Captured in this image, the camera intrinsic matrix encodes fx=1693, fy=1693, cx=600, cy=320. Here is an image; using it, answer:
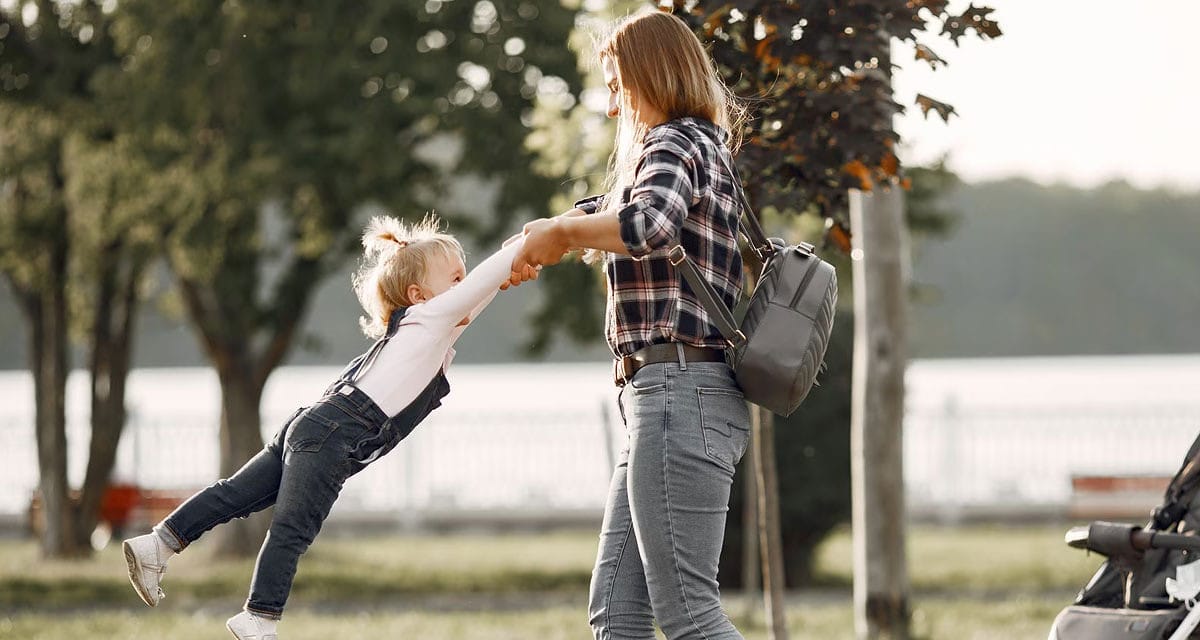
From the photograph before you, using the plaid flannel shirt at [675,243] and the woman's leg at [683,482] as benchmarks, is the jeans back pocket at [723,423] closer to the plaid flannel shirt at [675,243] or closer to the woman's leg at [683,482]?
the woman's leg at [683,482]

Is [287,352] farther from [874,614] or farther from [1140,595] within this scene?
[1140,595]

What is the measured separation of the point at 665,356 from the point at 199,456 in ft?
48.1

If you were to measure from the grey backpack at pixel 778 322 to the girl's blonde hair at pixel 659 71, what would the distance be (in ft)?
0.48

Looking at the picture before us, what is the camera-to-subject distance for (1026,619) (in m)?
8.68

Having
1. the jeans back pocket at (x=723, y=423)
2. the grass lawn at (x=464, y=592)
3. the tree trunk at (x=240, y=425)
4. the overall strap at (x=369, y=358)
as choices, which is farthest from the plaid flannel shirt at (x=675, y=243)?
the tree trunk at (x=240, y=425)

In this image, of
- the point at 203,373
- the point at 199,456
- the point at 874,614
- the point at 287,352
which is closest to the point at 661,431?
the point at 874,614

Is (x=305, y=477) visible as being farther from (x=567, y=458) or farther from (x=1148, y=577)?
(x=567, y=458)

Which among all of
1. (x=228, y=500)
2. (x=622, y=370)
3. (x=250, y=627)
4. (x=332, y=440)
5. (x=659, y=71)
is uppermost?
(x=659, y=71)

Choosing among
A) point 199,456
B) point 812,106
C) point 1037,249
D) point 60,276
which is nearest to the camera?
point 812,106

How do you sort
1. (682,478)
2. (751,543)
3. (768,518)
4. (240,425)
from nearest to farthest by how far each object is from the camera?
(682,478) < (768,518) < (751,543) < (240,425)

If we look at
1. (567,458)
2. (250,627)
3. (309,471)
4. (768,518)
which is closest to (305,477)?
(309,471)

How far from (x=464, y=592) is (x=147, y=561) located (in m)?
7.28

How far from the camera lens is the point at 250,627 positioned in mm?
4031

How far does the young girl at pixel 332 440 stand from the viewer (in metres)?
4.06
